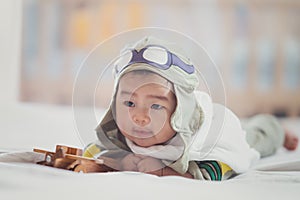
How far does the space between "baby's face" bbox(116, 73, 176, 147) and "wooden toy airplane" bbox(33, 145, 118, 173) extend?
5cm

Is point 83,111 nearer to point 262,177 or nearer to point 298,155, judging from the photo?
point 262,177

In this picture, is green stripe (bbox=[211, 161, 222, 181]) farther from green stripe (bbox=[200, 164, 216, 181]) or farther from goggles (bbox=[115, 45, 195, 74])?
goggles (bbox=[115, 45, 195, 74])

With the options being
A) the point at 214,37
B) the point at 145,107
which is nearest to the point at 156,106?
the point at 145,107

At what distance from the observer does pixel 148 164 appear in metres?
0.71

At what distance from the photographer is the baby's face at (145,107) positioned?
683mm

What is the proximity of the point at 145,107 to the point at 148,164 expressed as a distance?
8 centimetres

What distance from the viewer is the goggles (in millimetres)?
685

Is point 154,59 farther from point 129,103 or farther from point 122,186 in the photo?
point 122,186

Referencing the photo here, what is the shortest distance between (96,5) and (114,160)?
183 centimetres

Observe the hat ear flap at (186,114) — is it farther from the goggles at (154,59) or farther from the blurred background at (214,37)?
the blurred background at (214,37)

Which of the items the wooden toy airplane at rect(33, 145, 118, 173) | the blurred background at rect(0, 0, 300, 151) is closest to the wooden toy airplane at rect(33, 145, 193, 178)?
the wooden toy airplane at rect(33, 145, 118, 173)

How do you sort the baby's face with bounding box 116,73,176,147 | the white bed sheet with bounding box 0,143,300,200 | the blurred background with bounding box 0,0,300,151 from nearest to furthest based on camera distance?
the white bed sheet with bounding box 0,143,300,200 → the baby's face with bounding box 116,73,176,147 → the blurred background with bounding box 0,0,300,151

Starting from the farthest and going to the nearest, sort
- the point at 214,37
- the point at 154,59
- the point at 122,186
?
the point at 214,37 < the point at 154,59 < the point at 122,186

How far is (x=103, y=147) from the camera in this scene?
738 mm
